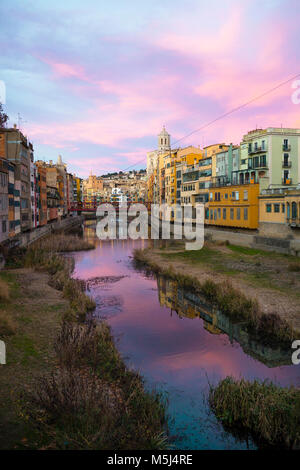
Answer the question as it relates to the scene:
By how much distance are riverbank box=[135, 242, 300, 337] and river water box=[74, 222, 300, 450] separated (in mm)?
2612

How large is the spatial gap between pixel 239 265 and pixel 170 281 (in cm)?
790

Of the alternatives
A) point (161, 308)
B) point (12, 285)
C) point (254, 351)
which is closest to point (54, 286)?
point (12, 285)

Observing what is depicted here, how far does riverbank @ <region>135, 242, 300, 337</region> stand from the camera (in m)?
21.9

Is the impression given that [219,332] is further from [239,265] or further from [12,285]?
[239,265]

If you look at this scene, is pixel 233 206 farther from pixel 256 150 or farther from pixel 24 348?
pixel 24 348

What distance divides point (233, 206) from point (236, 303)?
113 feet

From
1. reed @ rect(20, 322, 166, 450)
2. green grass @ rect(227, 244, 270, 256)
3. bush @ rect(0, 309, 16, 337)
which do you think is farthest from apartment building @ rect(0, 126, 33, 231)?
reed @ rect(20, 322, 166, 450)

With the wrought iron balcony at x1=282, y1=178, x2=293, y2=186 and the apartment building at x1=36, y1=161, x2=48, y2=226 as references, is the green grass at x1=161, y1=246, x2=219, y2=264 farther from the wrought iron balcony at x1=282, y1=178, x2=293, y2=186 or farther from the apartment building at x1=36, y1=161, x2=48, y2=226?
the apartment building at x1=36, y1=161, x2=48, y2=226

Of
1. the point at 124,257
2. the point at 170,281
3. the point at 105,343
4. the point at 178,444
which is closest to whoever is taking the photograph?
the point at 178,444

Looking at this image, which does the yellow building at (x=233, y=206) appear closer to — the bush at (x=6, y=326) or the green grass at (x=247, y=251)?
the green grass at (x=247, y=251)

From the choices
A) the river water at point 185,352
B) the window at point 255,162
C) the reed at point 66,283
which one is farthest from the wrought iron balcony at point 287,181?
the reed at point 66,283

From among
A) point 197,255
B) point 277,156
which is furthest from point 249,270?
point 277,156

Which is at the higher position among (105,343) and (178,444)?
(105,343)

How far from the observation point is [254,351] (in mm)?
16422
